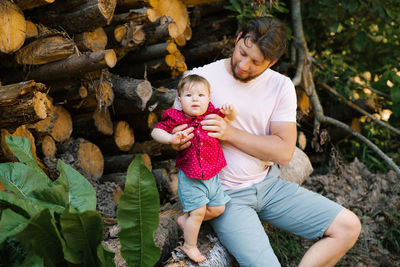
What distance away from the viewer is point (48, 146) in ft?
7.55

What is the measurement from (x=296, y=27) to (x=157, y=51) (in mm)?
1384

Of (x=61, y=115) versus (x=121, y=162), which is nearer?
(x=61, y=115)

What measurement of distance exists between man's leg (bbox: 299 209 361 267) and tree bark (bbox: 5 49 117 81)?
134 centimetres

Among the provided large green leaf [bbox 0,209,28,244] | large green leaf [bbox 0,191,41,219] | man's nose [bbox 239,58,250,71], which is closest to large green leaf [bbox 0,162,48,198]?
large green leaf [bbox 0,191,41,219]

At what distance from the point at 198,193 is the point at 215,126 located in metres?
0.31

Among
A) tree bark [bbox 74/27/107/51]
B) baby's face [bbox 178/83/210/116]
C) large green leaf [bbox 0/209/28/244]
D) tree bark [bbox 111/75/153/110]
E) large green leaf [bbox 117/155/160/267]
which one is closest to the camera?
large green leaf [bbox 0/209/28/244]

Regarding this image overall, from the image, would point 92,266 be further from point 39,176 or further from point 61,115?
point 61,115

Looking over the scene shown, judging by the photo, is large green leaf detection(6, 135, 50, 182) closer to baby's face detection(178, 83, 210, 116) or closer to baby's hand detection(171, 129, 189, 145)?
baby's hand detection(171, 129, 189, 145)

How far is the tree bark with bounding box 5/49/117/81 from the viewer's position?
2.00 m

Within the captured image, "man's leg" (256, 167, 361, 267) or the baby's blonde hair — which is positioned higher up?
the baby's blonde hair

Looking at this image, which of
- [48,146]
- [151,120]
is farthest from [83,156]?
[151,120]

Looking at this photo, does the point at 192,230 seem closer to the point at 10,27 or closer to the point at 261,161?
the point at 261,161

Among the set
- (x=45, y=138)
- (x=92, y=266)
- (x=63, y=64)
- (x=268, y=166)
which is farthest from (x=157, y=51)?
A: (x=92, y=266)

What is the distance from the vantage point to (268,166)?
6.95 feet
